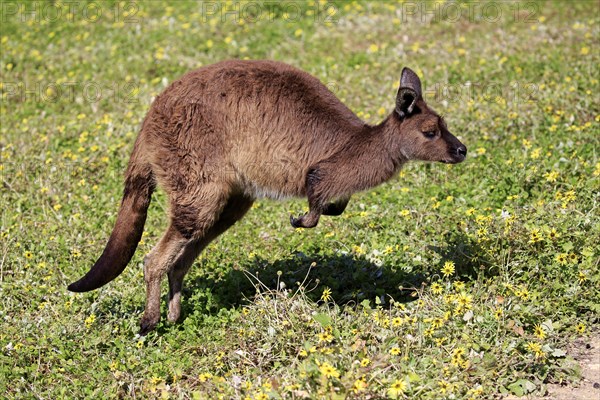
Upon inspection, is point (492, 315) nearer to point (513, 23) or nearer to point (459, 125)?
point (459, 125)

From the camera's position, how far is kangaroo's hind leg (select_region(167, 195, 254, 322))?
19.1ft

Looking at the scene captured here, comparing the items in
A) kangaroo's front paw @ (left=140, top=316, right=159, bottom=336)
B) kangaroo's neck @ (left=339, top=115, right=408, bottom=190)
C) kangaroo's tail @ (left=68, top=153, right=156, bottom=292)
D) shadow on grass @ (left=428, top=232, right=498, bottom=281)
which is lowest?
kangaroo's front paw @ (left=140, top=316, right=159, bottom=336)

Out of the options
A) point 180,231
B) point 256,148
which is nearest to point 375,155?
point 256,148

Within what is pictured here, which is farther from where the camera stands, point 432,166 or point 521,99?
point 521,99

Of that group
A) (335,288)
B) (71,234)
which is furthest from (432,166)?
(71,234)

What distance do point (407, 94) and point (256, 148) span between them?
104 cm

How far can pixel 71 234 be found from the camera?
22.8ft

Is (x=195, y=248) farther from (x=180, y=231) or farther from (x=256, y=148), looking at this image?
(x=256, y=148)

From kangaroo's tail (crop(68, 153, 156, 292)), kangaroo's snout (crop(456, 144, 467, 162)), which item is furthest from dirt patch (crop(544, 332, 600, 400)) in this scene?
kangaroo's tail (crop(68, 153, 156, 292))

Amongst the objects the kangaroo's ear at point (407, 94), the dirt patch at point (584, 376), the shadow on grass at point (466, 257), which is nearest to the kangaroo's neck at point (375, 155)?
the kangaroo's ear at point (407, 94)

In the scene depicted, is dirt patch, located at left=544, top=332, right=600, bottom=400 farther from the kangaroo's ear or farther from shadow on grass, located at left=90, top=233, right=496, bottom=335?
the kangaroo's ear

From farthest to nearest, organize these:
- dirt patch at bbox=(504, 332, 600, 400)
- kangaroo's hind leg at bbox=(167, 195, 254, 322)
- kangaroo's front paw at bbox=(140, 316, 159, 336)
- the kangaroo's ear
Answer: kangaroo's hind leg at bbox=(167, 195, 254, 322) → kangaroo's front paw at bbox=(140, 316, 159, 336) → the kangaroo's ear → dirt patch at bbox=(504, 332, 600, 400)

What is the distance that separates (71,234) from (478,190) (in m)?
3.40

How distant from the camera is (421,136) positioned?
5.45m
